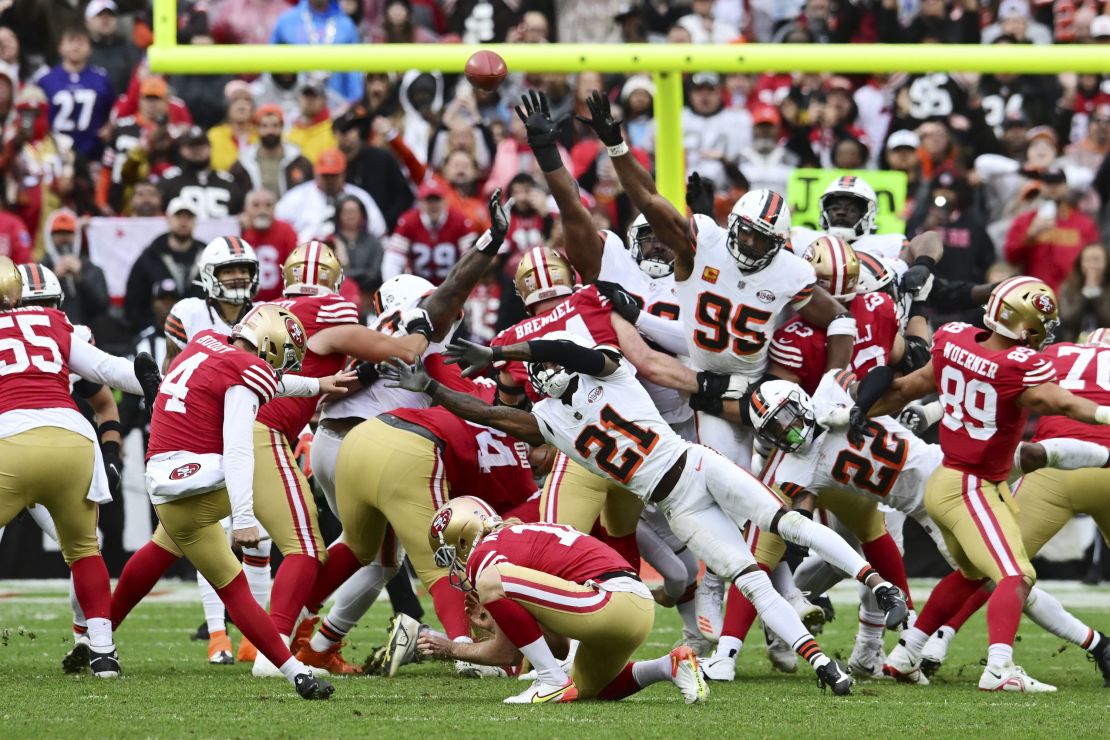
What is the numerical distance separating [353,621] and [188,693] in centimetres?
132

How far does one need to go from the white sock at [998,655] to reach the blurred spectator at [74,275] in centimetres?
778

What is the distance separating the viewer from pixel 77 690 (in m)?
7.35

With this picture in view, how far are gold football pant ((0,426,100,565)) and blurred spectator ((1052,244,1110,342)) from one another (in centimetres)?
810

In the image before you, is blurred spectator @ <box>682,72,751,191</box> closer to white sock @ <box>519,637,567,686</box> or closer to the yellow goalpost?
the yellow goalpost

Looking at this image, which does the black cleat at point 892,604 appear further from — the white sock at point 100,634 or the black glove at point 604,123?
the white sock at point 100,634

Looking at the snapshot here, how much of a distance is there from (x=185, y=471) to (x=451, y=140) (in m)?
7.55

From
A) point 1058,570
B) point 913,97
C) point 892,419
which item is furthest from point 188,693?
point 913,97

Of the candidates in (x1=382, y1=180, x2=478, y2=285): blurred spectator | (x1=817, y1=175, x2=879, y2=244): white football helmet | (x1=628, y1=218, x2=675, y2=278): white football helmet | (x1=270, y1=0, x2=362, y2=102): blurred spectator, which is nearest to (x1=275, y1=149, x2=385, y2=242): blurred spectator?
(x1=382, y1=180, x2=478, y2=285): blurred spectator

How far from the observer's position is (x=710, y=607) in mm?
8773

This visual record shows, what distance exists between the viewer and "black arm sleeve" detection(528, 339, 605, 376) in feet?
24.3

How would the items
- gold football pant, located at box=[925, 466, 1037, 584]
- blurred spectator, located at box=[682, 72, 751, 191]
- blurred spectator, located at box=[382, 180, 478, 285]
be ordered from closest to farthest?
gold football pant, located at box=[925, 466, 1037, 584] < blurred spectator, located at box=[382, 180, 478, 285] < blurred spectator, located at box=[682, 72, 751, 191]

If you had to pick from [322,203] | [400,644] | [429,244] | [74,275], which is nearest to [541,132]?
[400,644]

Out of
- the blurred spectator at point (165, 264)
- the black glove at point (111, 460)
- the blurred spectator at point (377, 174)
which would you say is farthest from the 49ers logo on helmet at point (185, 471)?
the blurred spectator at point (377, 174)

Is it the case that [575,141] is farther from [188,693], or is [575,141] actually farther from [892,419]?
[188,693]
